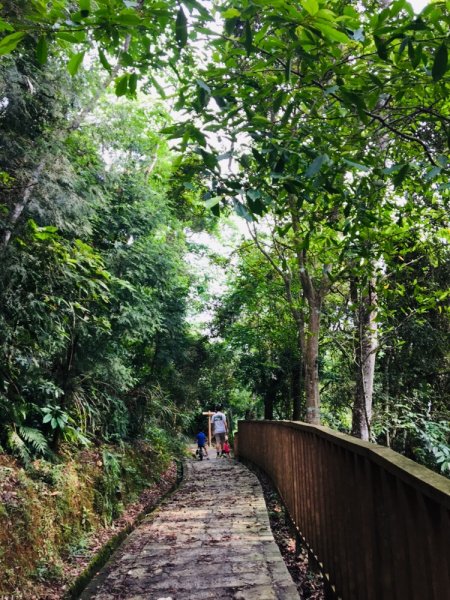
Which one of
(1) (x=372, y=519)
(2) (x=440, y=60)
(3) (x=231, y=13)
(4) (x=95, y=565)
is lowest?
(4) (x=95, y=565)

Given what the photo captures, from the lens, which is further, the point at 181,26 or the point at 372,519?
the point at 181,26

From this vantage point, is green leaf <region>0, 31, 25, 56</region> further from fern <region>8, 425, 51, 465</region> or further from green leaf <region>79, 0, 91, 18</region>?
fern <region>8, 425, 51, 465</region>

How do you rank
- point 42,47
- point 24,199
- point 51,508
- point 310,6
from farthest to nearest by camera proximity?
1. point 24,199
2. point 51,508
3. point 42,47
4. point 310,6

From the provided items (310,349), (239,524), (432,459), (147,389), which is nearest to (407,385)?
(432,459)

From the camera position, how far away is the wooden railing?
5.38ft

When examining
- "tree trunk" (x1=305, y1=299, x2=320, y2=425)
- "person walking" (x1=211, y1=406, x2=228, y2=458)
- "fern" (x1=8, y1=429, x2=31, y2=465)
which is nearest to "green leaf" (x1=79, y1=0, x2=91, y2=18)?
"fern" (x1=8, y1=429, x2=31, y2=465)

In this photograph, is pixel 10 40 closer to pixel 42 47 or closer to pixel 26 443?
pixel 42 47

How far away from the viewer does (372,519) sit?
7.61ft

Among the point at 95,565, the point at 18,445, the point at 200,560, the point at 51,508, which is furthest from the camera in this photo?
the point at 18,445

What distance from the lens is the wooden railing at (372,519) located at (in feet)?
5.38

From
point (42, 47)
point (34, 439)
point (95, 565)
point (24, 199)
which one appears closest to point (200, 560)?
point (95, 565)

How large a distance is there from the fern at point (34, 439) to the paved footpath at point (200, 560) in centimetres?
165

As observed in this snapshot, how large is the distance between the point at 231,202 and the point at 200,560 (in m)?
3.35

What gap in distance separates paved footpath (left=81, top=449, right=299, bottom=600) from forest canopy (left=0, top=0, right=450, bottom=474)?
6.80 ft
